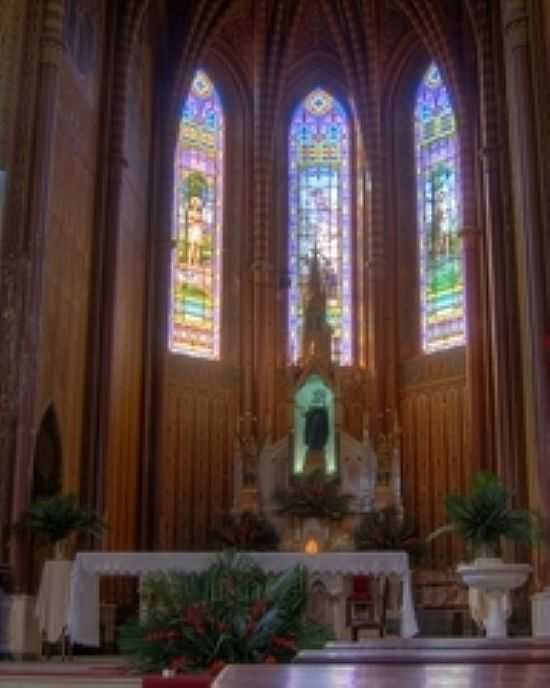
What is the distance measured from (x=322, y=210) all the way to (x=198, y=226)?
2769 millimetres

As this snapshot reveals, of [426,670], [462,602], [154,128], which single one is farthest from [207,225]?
[426,670]

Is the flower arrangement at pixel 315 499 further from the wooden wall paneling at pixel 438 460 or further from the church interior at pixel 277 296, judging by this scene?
the wooden wall paneling at pixel 438 460

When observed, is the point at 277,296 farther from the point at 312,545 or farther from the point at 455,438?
the point at 312,545

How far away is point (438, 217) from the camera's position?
22578 millimetres

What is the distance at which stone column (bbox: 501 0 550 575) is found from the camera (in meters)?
14.3

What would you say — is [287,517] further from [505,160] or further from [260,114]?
[260,114]

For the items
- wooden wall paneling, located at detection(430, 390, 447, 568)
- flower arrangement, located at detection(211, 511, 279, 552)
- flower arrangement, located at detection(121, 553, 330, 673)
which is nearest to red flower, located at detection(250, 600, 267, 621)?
flower arrangement, located at detection(121, 553, 330, 673)

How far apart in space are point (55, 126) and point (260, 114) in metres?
8.45

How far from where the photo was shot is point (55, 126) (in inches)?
621

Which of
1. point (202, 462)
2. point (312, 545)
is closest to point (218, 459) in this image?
point (202, 462)

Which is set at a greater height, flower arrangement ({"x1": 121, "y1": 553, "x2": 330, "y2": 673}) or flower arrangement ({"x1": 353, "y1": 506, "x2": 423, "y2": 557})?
flower arrangement ({"x1": 353, "y1": 506, "x2": 423, "y2": 557})

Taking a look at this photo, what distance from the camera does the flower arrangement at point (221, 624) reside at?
6.03 metres

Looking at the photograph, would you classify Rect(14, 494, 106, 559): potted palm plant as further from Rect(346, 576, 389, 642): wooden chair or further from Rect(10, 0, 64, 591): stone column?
Rect(346, 576, 389, 642): wooden chair

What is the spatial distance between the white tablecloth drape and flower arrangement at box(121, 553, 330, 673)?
617 cm
